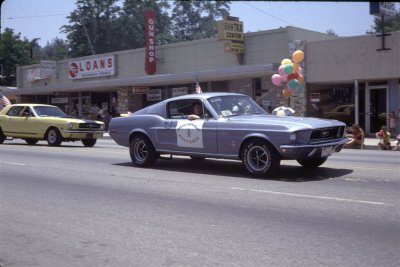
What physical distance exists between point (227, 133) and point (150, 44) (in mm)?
20459

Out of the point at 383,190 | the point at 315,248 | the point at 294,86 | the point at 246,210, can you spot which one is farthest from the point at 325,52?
the point at 315,248

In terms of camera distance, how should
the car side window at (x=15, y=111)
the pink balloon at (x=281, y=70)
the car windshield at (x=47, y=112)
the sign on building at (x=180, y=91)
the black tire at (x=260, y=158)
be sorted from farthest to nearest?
the sign on building at (x=180, y=91), the pink balloon at (x=281, y=70), the car side window at (x=15, y=111), the car windshield at (x=47, y=112), the black tire at (x=260, y=158)

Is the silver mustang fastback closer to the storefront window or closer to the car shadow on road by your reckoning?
the car shadow on road

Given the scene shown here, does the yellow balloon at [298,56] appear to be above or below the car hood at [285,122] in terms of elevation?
above

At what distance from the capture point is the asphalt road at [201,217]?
16.9 ft

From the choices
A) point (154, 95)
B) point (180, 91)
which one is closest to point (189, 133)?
point (180, 91)

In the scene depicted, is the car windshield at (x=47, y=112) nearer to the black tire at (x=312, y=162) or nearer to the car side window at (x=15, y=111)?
the car side window at (x=15, y=111)

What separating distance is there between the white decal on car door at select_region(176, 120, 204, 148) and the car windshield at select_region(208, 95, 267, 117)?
1.51ft

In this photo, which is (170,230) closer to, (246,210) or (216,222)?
(216,222)

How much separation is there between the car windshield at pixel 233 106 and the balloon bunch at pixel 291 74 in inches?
425

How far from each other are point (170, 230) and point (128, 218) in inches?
34.8

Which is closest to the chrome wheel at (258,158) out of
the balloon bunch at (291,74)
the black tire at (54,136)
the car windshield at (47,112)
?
the black tire at (54,136)

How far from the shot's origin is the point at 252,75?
2527cm

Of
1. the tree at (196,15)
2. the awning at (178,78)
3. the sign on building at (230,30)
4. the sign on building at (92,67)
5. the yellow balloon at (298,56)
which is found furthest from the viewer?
the sign on building at (92,67)
